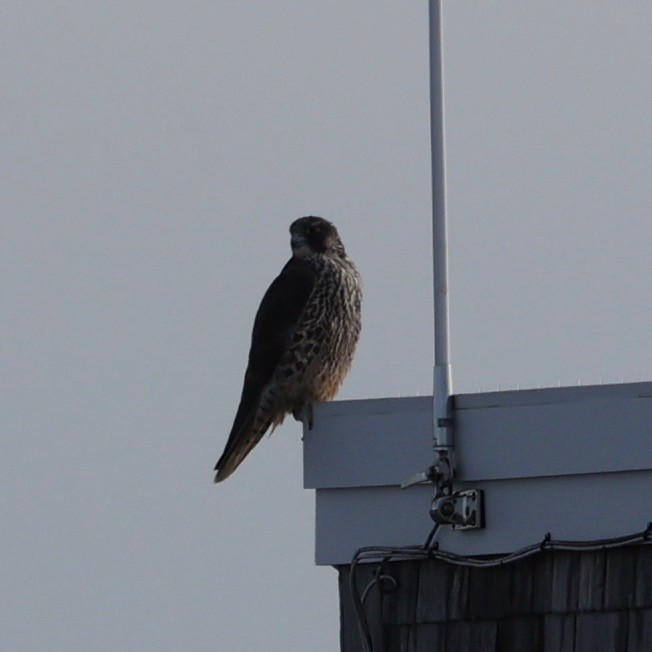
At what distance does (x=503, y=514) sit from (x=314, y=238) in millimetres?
3492

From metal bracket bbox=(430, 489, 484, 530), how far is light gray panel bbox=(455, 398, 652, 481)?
5 cm

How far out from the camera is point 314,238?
798 cm

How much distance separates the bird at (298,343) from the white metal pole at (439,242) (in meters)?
2.10

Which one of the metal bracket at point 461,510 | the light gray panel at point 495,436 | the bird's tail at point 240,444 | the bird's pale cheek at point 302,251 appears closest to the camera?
the light gray panel at point 495,436

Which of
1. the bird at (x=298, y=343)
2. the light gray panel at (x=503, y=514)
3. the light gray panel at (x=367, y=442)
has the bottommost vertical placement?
the light gray panel at (x=503, y=514)

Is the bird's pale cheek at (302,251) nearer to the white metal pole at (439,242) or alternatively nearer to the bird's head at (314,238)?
the bird's head at (314,238)

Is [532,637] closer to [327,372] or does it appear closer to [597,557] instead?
[597,557]

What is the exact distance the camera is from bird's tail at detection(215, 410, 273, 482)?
6.83m

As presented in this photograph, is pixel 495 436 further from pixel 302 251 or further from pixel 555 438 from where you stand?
pixel 302 251

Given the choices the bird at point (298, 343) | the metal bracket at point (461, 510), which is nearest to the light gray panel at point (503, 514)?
the metal bracket at point (461, 510)

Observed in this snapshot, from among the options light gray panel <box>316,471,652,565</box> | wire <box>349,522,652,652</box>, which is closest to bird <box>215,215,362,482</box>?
light gray panel <box>316,471,652,565</box>

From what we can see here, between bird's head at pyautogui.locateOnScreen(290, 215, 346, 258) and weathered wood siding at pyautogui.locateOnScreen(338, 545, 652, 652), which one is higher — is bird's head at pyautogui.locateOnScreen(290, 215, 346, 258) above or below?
above

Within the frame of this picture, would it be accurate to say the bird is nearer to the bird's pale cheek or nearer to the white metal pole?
the bird's pale cheek

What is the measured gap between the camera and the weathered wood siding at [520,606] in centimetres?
434
